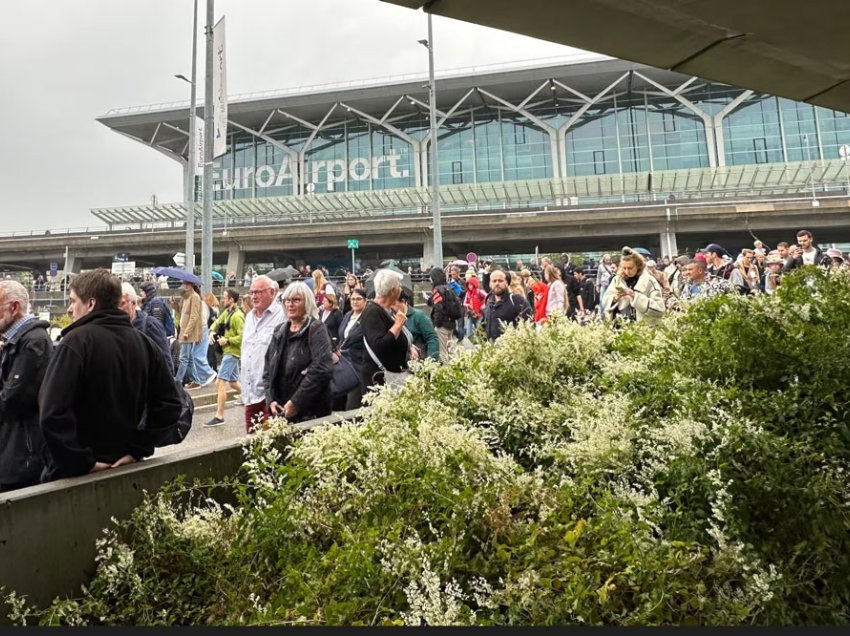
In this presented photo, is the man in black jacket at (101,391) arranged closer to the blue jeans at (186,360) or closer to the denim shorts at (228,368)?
the denim shorts at (228,368)

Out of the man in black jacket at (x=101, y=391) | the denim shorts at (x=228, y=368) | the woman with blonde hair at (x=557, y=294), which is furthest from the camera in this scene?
the woman with blonde hair at (x=557, y=294)

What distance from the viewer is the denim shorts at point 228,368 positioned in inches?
326

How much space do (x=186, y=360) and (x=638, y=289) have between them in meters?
7.26

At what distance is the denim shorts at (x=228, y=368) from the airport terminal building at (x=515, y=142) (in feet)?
152

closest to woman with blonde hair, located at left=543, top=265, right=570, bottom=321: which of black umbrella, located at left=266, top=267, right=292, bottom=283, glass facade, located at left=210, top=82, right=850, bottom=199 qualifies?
black umbrella, located at left=266, top=267, right=292, bottom=283

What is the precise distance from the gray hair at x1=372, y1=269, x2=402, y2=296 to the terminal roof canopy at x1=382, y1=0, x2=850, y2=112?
2.68 metres

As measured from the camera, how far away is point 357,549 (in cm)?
217

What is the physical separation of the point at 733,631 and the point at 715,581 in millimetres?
481

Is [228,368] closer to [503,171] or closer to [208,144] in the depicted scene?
[208,144]

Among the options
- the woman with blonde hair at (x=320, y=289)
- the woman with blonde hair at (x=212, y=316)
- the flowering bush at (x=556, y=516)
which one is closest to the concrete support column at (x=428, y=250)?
the woman with blonde hair at (x=212, y=316)

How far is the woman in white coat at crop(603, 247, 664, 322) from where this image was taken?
18.6 feet

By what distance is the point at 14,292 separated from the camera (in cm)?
345

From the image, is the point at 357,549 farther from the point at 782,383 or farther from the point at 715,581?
the point at 782,383

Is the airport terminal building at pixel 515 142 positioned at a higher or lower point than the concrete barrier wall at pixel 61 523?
higher
